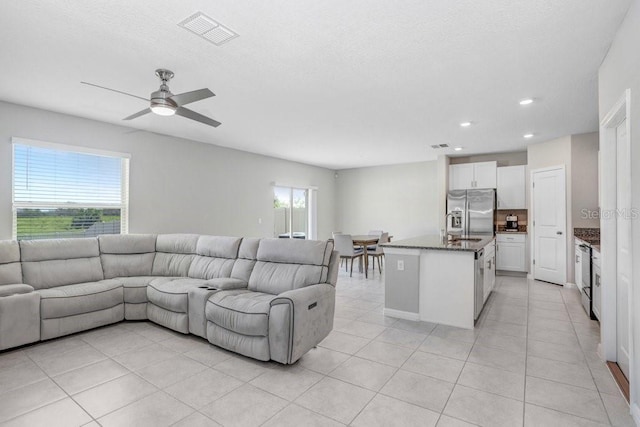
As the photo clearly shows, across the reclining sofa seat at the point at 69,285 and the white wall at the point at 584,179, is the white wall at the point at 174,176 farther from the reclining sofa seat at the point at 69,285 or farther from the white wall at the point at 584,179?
the white wall at the point at 584,179

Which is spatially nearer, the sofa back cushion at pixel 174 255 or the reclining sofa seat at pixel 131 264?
the reclining sofa seat at pixel 131 264

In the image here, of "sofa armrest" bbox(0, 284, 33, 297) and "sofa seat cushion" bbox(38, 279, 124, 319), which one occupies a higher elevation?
"sofa armrest" bbox(0, 284, 33, 297)

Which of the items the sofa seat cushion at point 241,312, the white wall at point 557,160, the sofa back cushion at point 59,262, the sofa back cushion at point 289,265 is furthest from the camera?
the white wall at point 557,160

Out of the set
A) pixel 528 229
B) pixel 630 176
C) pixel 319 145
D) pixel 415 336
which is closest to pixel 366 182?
pixel 319 145

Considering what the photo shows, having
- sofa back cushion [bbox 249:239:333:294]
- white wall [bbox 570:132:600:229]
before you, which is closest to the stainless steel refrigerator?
white wall [bbox 570:132:600:229]

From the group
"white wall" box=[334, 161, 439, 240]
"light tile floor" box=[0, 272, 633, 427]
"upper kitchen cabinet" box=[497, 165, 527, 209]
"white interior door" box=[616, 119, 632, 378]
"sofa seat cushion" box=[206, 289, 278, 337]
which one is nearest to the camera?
"light tile floor" box=[0, 272, 633, 427]

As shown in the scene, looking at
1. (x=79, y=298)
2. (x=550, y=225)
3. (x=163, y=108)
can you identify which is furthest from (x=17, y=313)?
(x=550, y=225)

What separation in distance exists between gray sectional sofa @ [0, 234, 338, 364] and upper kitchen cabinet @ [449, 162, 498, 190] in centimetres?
515

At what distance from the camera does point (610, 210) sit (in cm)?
265

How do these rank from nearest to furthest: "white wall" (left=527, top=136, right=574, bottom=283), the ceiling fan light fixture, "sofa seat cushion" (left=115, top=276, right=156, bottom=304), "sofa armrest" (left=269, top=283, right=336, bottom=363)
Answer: "sofa armrest" (left=269, top=283, right=336, bottom=363) < the ceiling fan light fixture < "sofa seat cushion" (left=115, top=276, right=156, bottom=304) < "white wall" (left=527, top=136, right=574, bottom=283)

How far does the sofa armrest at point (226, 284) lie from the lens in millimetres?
3336

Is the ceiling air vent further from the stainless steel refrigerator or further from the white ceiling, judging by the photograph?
the stainless steel refrigerator

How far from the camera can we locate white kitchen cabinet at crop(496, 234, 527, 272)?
20.9ft

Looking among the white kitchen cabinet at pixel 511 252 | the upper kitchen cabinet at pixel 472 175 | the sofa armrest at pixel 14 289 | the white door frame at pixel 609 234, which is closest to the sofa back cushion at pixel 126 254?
the sofa armrest at pixel 14 289
